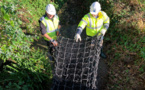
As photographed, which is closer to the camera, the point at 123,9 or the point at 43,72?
the point at 43,72

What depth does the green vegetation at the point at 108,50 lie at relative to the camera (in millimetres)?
2535

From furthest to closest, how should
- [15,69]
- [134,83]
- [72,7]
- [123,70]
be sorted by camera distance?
[72,7] → [123,70] → [134,83] → [15,69]

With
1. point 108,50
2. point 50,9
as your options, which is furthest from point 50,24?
point 108,50

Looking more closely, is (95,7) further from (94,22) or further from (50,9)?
(50,9)

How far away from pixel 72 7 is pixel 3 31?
4460 mm

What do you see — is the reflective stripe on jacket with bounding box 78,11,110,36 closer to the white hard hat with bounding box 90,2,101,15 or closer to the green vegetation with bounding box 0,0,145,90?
the white hard hat with bounding box 90,2,101,15

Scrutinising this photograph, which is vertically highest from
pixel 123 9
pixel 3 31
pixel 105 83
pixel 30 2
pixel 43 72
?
pixel 30 2

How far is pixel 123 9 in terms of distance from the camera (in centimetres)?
398

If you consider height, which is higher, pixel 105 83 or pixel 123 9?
pixel 123 9

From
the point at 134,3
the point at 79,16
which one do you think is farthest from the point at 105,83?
the point at 79,16

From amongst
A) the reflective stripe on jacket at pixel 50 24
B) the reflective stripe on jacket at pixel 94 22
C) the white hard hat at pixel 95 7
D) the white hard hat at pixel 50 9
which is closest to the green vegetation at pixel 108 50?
the reflective stripe on jacket at pixel 50 24

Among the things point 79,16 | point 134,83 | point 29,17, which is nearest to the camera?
point 134,83

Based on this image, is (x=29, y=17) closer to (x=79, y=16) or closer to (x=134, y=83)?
(x=79, y=16)

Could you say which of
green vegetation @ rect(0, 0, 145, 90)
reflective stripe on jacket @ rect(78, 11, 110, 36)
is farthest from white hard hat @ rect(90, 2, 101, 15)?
green vegetation @ rect(0, 0, 145, 90)
